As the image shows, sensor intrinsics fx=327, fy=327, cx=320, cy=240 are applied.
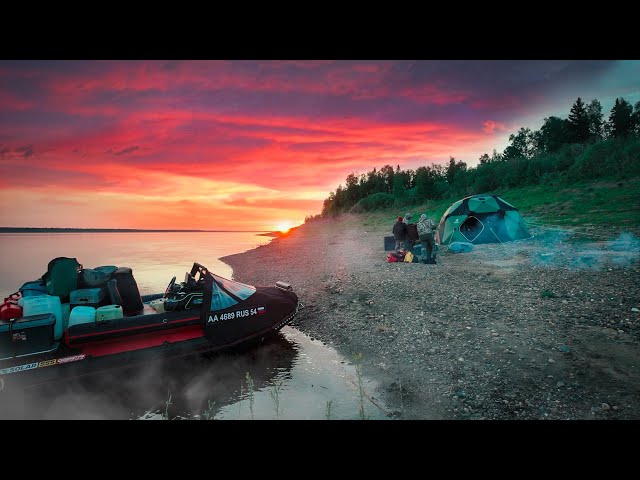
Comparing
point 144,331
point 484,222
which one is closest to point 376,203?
point 484,222

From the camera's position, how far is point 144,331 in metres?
8.11

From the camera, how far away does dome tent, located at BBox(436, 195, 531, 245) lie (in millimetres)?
19484

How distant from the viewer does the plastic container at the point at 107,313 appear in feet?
25.9

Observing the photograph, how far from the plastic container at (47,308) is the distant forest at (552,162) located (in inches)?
1508

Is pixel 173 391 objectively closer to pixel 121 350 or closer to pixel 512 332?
pixel 121 350

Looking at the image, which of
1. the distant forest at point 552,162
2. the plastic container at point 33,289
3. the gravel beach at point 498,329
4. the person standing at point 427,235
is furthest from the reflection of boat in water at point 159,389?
the distant forest at point 552,162

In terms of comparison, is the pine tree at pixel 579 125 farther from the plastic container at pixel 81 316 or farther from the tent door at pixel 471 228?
the plastic container at pixel 81 316

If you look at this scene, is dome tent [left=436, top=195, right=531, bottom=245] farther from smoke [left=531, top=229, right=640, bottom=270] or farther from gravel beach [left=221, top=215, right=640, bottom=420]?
gravel beach [left=221, top=215, right=640, bottom=420]

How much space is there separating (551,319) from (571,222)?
1628 centimetres

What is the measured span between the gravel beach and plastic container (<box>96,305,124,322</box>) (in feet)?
19.2

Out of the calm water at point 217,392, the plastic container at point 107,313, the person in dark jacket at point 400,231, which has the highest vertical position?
the person in dark jacket at point 400,231

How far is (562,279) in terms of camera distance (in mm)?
11844

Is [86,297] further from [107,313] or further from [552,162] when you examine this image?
[552,162]

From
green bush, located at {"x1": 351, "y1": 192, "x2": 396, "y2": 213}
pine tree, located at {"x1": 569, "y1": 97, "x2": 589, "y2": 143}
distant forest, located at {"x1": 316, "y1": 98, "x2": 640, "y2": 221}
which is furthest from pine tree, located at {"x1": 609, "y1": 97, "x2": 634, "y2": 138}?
green bush, located at {"x1": 351, "y1": 192, "x2": 396, "y2": 213}
